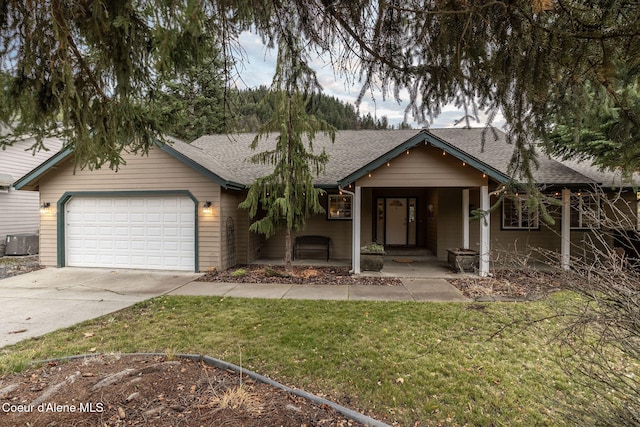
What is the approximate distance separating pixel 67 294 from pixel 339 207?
26.4 feet

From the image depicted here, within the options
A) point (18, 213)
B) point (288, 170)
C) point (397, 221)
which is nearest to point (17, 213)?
point (18, 213)

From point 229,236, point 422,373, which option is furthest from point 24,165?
point 422,373

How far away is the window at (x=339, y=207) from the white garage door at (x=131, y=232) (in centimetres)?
469

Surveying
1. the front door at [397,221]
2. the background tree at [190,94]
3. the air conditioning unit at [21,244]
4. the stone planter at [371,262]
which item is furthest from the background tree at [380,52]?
the air conditioning unit at [21,244]

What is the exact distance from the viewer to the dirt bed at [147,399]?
256cm

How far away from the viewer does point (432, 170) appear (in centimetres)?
855

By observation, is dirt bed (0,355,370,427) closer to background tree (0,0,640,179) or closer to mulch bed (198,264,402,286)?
background tree (0,0,640,179)

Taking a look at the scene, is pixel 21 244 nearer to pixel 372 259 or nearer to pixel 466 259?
pixel 372 259

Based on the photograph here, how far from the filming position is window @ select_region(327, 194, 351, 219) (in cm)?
1150

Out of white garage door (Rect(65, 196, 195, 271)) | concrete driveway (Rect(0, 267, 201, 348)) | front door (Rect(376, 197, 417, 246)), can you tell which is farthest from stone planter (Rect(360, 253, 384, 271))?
white garage door (Rect(65, 196, 195, 271))

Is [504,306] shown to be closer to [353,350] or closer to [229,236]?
[353,350]

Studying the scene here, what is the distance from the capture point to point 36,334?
462 centimetres

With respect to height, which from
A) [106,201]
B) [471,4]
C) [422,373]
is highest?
[471,4]

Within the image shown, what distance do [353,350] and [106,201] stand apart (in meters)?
9.47
